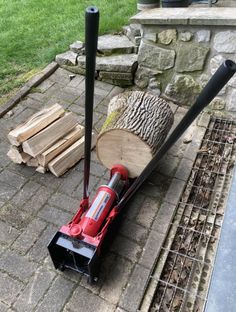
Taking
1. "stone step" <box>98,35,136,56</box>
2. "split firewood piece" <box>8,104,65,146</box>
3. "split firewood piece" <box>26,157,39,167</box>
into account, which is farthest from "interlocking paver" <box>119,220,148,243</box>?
"stone step" <box>98,35,136,56</box>

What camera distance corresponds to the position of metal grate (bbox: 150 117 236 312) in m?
2.29

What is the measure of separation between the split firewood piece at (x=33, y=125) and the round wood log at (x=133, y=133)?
0.61m

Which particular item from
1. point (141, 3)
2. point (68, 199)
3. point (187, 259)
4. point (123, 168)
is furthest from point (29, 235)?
point (141, 3)

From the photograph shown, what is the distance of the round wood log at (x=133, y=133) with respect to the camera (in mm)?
2715

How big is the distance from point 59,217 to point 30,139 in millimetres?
763

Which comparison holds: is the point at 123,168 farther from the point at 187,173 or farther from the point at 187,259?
the point at 187,259

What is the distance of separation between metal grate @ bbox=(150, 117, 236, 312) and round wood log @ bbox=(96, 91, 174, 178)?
55 cm

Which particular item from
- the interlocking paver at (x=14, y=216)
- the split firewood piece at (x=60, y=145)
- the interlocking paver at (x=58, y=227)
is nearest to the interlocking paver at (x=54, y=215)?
the interlocking paver at (x=58, y=227)

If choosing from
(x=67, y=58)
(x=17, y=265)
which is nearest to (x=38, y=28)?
(x=67, y=58)

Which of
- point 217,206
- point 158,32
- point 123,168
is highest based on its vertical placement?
point 158,32

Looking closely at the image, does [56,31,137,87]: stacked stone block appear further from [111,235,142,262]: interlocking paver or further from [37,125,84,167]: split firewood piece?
[111,235,142,262]: interlocking paver

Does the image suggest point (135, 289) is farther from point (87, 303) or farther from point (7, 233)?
point (7, 233)

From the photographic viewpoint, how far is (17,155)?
3104 millimetres

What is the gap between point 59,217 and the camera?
2771 millimetres
